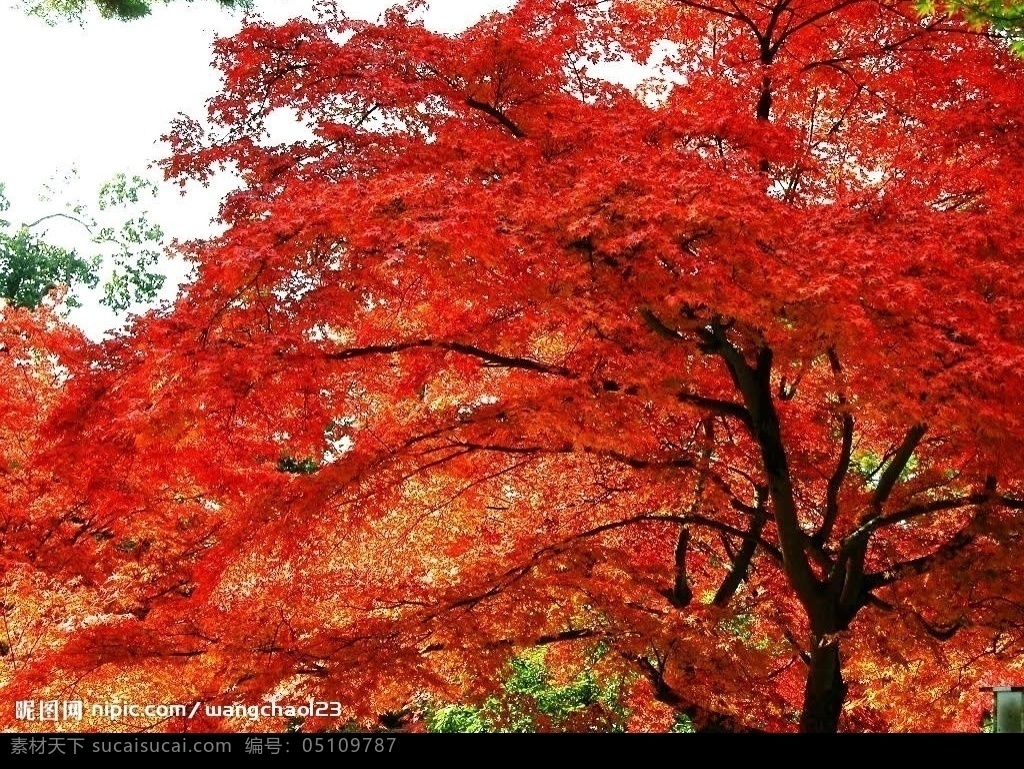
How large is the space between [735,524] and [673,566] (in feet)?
3.05

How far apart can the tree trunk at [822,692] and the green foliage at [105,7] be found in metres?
10.0

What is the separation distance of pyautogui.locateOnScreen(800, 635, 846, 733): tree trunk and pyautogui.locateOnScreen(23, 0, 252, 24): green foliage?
10040 millimetres

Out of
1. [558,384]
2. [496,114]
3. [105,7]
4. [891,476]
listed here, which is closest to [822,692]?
[891,476]

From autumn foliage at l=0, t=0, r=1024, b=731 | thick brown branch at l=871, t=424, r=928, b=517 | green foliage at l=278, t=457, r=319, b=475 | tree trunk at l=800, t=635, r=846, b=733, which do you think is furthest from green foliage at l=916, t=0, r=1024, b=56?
green foliage at l=278, t=457, r=319, b=475

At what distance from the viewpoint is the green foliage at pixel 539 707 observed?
29.7ft

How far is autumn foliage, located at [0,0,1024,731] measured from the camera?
18.6ft

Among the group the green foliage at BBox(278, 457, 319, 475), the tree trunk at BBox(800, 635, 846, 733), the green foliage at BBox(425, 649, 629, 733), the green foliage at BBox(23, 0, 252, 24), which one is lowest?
the tree trunk at BBox(800, 635, 846, 733)

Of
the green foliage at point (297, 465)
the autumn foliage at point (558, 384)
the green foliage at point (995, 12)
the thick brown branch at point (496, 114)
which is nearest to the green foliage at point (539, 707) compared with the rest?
the autumn foliage at point (558, 384)

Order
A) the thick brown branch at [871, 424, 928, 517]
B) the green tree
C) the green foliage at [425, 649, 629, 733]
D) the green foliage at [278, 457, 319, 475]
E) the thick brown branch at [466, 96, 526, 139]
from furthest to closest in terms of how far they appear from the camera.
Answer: the green foliage at [278, 457, 319, 475] < the green foliage at [425, 649, 629, 733] < the thick brown branch at [871, 424, 928, 517] < the thick brown branch at [466, 96, 526, 139] < the green tree

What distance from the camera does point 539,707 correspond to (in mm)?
13883

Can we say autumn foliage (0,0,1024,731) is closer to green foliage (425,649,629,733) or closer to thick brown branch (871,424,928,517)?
thick brown branch (871,424,928,517)

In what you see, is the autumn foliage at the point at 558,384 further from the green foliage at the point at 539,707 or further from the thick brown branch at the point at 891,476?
the green foliage at the point at 539,707

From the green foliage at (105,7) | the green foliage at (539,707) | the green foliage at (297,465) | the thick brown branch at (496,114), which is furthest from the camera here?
the green foliage at (297,465)

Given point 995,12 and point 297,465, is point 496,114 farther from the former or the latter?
point 297,465
